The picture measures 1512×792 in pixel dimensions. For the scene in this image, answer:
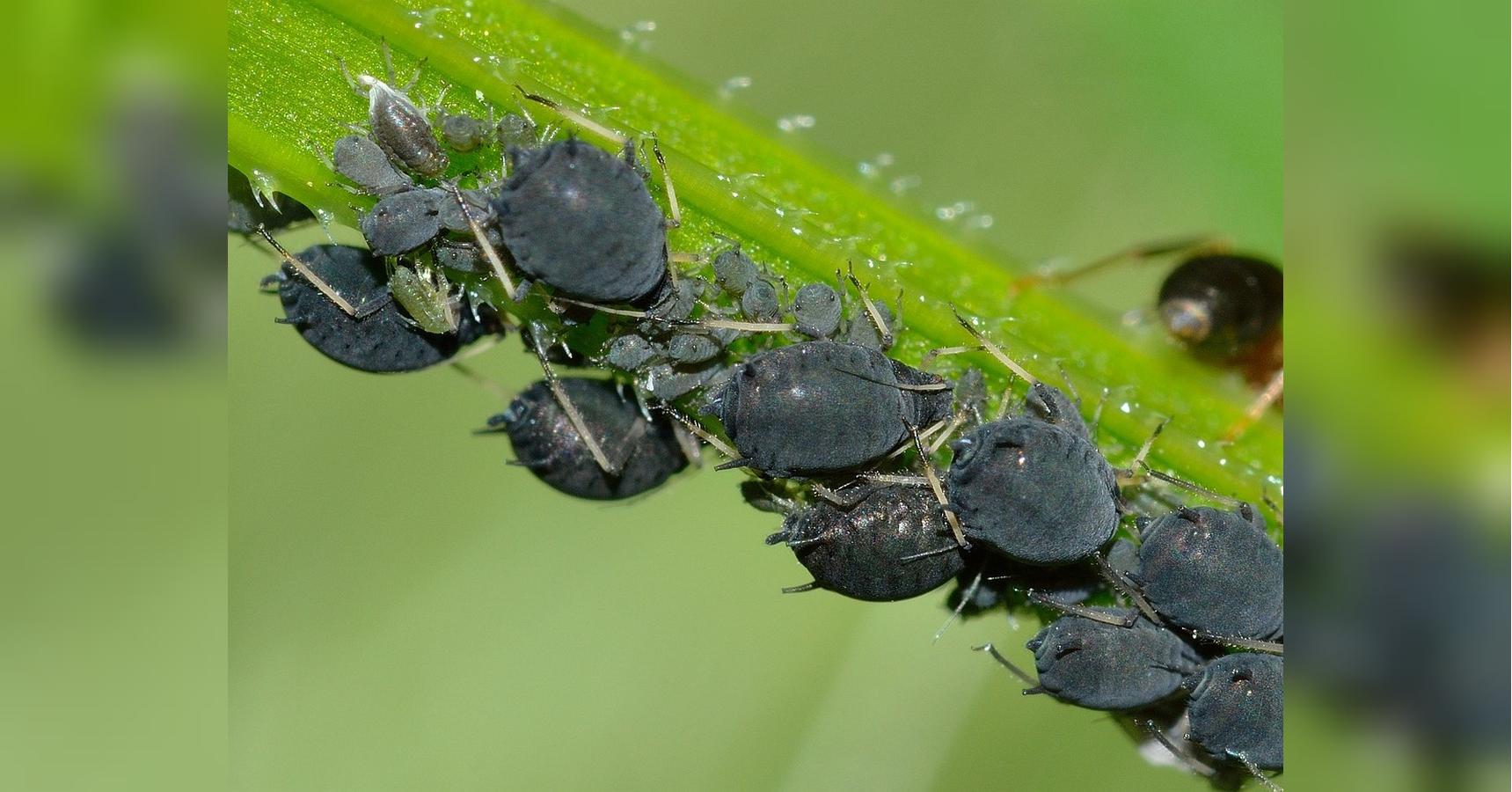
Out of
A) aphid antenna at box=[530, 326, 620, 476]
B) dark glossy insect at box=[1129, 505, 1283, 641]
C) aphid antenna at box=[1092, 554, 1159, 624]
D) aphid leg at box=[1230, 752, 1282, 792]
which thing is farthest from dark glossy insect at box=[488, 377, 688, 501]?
aphid leg at box=[1230, 752, 1282, 792]

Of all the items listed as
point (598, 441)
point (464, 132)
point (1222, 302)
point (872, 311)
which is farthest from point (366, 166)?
point (1222, 302)

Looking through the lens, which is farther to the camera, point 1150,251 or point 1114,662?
point 1150,251

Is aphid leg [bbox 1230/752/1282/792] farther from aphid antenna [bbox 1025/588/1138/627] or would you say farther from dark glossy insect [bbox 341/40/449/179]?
dark glossy insect [bbox 341/40/449/179]

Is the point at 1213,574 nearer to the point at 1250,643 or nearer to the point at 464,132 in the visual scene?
the point at 1250,643

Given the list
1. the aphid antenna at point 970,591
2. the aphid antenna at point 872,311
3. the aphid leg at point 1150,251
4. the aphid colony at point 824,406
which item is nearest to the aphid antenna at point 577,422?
the aphid colony at point 824,406

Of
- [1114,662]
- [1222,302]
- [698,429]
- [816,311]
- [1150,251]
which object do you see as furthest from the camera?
[1150,251]

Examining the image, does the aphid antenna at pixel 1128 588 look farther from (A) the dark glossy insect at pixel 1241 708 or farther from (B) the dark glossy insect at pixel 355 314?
(B) the dark glossy insect at pixel 355 314
